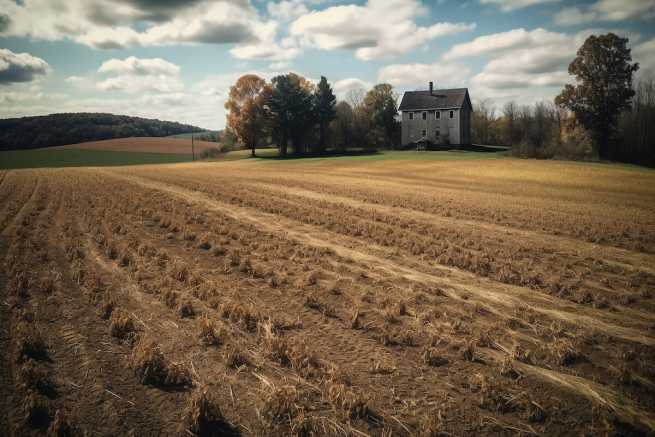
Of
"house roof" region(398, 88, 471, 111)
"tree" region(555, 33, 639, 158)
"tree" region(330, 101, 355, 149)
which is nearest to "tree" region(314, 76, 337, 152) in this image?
"tree" region(330, 101, 355, 149)

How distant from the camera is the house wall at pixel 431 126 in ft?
255

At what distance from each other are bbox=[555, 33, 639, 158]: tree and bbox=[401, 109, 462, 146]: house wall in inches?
1043

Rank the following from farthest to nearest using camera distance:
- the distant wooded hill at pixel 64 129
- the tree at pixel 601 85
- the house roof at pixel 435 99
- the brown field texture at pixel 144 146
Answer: the distant wooded hill at pixel 64 129 → the brown field texture at pixel 144 146 → the house roof at pixel 435 99 → the tree at pixel 601 85

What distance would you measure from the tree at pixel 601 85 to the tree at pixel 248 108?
52.0m

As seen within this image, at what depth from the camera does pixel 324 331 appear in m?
5.31

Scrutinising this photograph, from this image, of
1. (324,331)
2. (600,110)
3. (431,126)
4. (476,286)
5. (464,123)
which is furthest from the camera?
(464,123)

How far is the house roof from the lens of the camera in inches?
3073

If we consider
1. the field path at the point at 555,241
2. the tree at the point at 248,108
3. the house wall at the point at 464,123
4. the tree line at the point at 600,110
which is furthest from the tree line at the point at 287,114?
the field path at the point at 555,241

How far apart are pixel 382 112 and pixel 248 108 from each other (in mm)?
31843

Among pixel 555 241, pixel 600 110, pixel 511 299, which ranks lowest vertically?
pixel 511 299

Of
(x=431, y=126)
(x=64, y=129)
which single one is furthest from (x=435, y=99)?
(x=64, y=129)

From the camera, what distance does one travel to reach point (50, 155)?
77.8 meters

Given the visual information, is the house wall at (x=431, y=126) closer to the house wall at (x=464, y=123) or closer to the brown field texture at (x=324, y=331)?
the house wall at (x=464, y=123)

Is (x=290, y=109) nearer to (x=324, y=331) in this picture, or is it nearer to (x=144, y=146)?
(x=144, y=146)
